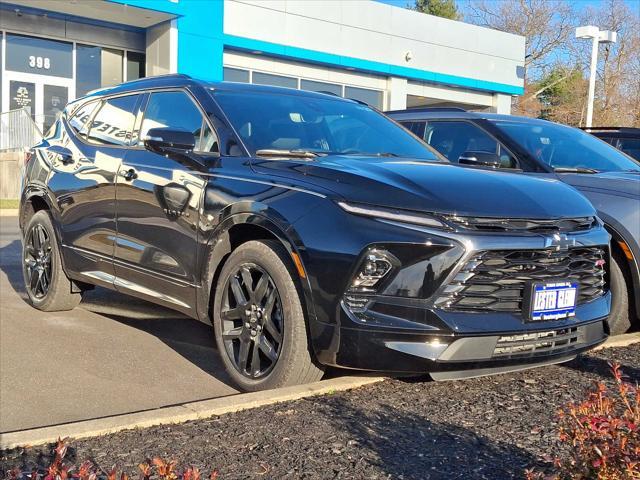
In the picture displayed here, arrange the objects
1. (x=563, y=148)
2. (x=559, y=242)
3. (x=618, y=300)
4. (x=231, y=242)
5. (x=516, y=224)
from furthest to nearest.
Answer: (x=563, y=148) → (x=618, y=300) → (x=231, y=242) → (x=559, y=242) → (x=516, y=224)

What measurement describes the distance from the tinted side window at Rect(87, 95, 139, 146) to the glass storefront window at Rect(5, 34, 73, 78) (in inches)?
698

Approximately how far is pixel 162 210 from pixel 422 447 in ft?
8.14

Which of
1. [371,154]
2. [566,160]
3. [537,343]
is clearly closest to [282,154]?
[371,154]

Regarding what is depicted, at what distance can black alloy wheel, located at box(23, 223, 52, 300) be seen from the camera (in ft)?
21.0

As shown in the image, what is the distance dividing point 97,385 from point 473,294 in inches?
93.3

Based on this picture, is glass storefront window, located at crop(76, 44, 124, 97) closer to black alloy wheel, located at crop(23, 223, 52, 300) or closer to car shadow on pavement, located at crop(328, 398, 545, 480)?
black alloy wheel, located at crop(23, 223, 52, 300)

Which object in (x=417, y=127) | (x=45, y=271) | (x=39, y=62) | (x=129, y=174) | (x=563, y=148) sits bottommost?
(x=45, y=271)

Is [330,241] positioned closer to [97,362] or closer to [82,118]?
[97,362]

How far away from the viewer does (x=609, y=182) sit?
5.56 m

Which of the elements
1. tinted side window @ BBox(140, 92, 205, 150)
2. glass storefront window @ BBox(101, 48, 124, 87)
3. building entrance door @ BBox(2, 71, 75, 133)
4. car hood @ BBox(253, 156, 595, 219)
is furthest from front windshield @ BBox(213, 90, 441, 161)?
glass storefront window @ BBox(101, 48, 124, 87)

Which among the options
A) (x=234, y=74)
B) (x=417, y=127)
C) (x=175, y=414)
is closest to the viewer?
(x=175, y=414)

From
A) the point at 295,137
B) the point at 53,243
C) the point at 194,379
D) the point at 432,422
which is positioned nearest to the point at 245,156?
the point at 295,137

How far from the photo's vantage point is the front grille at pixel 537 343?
12.1 feet

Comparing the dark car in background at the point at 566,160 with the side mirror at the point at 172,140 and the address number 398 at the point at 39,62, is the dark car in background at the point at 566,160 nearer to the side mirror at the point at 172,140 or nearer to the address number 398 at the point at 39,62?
the side mirror at the point at 172,140
